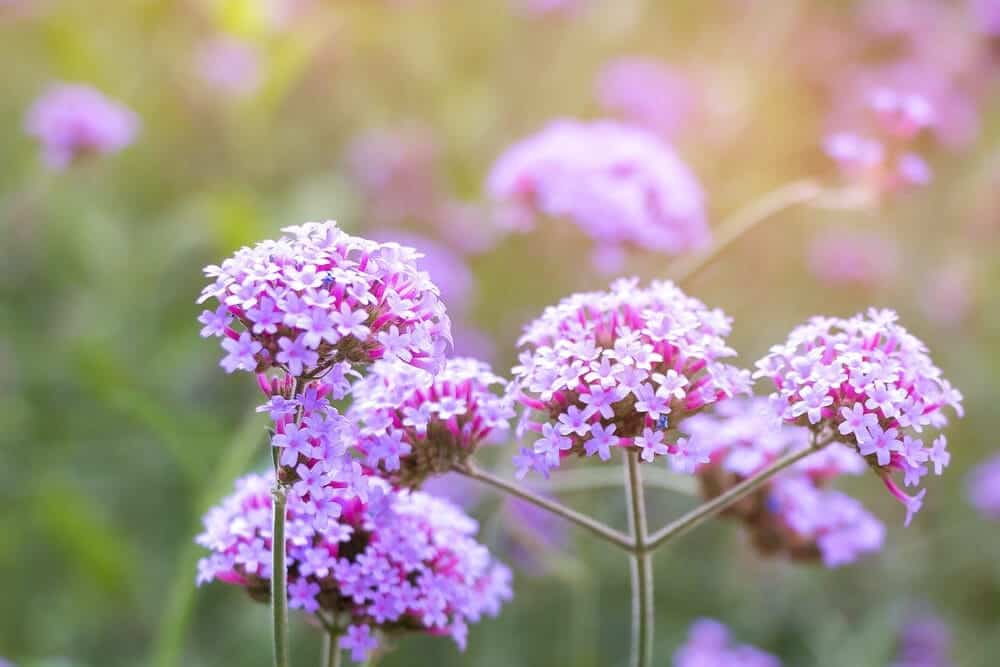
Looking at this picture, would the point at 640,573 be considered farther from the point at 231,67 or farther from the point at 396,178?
the point at 396,178

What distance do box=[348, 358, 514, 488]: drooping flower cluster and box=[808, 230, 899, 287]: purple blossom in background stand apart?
279 cm

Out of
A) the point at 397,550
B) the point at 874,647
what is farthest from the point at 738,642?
the point at 397,550

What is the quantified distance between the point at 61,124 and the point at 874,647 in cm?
243

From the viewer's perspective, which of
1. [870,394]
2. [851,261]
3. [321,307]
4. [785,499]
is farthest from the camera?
[851,261]

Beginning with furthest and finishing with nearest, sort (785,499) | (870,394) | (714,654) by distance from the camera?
1. (714,654)
2. (785,499)
3. (870,394)

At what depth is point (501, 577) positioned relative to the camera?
5.06ft

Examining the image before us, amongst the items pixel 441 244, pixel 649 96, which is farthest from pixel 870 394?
pixel 649 96

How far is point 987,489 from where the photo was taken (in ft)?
11.9

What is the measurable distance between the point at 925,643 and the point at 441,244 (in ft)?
6.46

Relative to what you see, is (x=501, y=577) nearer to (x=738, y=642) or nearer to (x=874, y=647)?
(x=874, y=647)

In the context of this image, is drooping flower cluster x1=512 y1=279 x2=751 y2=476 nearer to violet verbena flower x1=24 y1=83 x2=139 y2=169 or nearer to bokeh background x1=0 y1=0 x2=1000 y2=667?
bokeh background x1=0 y1=0 x2=1000 y2=667

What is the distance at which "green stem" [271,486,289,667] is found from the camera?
1155mm

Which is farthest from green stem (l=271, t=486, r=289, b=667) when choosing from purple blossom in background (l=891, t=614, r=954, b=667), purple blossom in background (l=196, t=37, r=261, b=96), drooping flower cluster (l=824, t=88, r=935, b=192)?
purple blossom in background (l=891, t=614, r=954, b=667)

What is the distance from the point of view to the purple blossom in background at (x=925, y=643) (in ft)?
11.0
